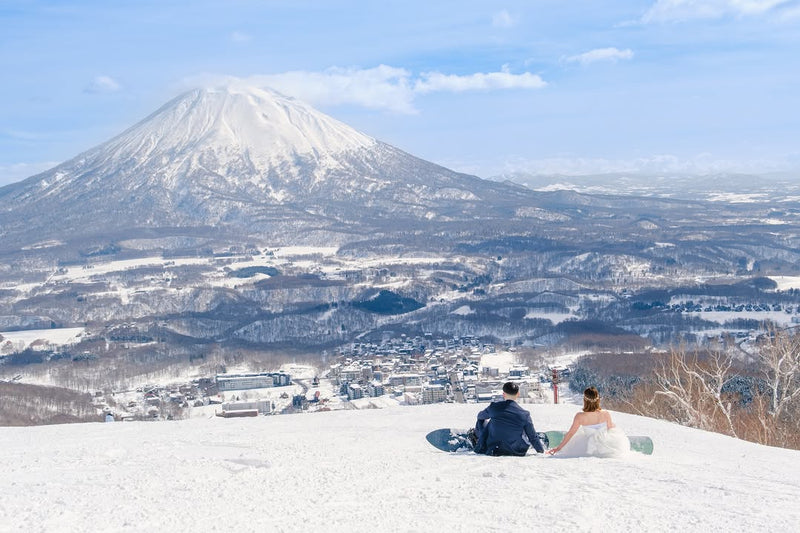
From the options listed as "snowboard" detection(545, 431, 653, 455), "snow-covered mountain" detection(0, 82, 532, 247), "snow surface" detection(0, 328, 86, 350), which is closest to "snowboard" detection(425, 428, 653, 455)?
"snowboard" detection(545, 431, 653, 455)

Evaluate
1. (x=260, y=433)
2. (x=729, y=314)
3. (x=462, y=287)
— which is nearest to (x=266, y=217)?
(x=462, y=287)

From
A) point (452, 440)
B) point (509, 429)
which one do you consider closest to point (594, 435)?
point (509, 429)

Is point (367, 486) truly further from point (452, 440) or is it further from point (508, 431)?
point (452, 440)

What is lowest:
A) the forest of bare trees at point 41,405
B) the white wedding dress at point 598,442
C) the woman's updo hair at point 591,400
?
the forest of bare trees at point 41,405

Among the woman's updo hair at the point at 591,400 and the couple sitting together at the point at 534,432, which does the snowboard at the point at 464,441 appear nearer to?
the couple sitting together at the point at 534,432

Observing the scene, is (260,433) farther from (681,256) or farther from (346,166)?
(346,166)

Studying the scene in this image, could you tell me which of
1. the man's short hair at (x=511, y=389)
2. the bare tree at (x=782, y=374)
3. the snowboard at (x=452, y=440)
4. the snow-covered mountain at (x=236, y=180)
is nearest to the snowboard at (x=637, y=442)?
the snowboard at (x=452, y=440)
